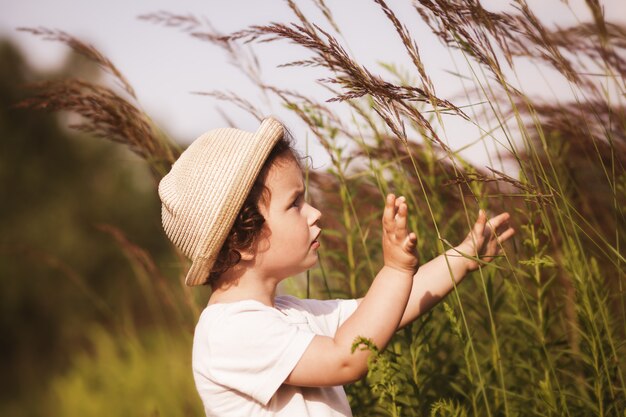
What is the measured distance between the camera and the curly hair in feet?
6.59

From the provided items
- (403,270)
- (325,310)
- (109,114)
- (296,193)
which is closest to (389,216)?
(403,270)

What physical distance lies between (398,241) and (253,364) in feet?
1.76

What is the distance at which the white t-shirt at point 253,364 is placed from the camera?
176 cm

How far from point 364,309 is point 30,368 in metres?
21.3

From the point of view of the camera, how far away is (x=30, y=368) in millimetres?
20281

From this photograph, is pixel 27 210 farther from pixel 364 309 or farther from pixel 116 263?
pixel 364 309

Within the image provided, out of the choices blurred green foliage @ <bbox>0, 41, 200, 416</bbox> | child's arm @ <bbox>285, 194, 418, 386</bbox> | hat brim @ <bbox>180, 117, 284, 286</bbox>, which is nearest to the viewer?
child's arm @ <bbox>285, 194, 418, 386</bbox>

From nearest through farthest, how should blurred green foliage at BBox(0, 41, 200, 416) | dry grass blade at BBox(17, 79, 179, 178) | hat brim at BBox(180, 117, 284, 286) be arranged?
hat brim at BBox(180, 117, 284, 286)
dry grass blade at BBox(17, 79, 179, 178)
blurred green foliage at BBox(0, 41, 200, 416)

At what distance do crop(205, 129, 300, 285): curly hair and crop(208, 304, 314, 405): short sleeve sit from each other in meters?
0.24

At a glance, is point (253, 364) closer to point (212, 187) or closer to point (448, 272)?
point (212, 187)

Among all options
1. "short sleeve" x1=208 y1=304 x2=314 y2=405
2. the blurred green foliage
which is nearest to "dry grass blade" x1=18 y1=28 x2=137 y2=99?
"short sleeve" x1=208 y1=304 x2=314 y2=405

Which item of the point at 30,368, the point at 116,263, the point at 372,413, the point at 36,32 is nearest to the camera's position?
the point at 372,413

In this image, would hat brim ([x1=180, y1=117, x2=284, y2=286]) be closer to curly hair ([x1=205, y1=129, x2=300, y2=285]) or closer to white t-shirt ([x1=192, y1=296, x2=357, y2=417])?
curly hair ([x1=205, y1=129, x2=300, y2=285])

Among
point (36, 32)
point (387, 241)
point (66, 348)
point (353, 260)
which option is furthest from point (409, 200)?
point (66, 348)
